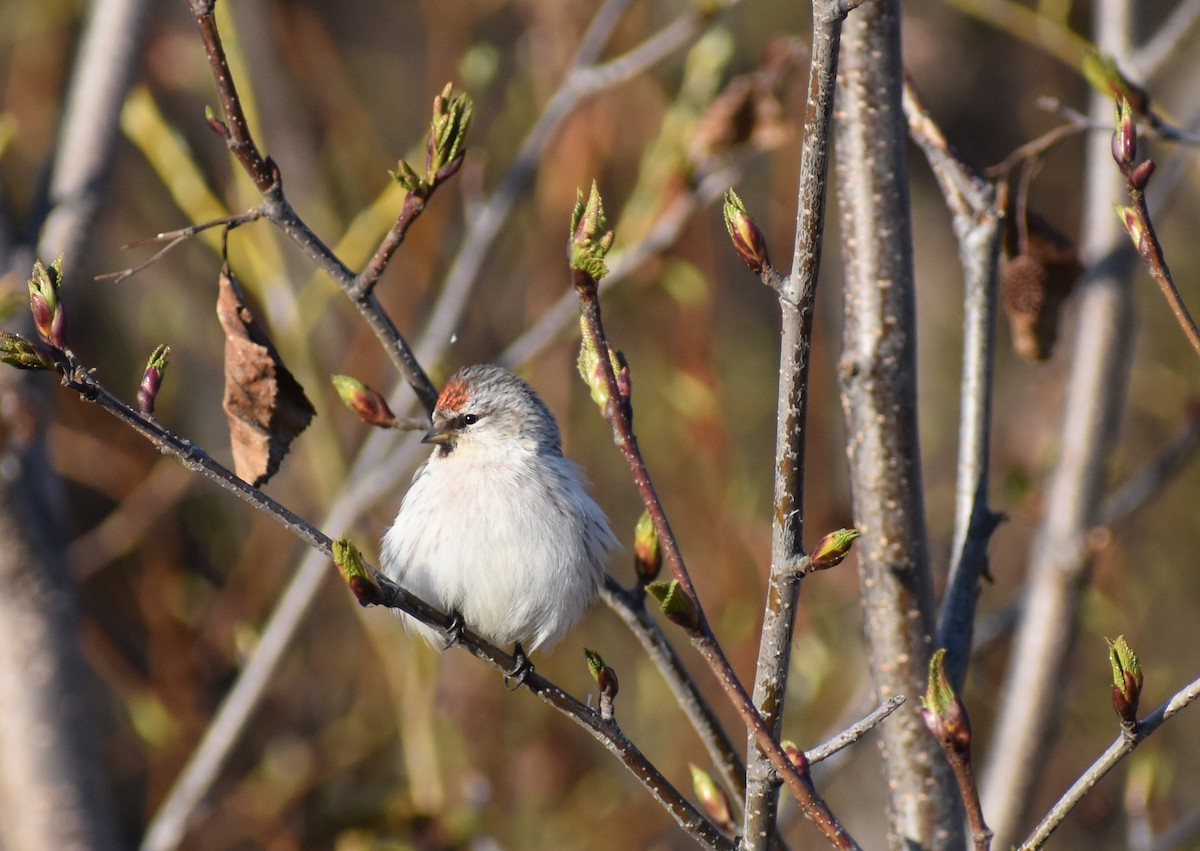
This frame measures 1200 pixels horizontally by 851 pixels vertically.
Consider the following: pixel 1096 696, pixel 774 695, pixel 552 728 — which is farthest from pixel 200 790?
pixel 1096 696

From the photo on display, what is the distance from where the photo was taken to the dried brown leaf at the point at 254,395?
2.46 metres

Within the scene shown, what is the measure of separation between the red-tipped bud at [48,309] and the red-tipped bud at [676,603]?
3.56 ft

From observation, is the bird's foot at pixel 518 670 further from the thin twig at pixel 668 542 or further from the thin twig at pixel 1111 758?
the thin twig at pixel 1111 758

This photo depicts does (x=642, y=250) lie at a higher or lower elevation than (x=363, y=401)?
higher

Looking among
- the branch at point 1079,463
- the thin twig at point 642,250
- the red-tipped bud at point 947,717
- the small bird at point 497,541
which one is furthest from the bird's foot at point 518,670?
the branch at point 1079,463

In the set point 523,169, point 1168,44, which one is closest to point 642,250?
point 523,169

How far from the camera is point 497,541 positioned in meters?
3.28

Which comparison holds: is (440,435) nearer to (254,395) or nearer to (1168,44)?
(254,395)

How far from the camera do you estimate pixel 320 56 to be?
6.55m

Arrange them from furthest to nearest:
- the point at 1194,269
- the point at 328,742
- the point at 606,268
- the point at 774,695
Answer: the point at 1194,269 → the point at 328,742 → the point at 774,695 → the point at 606,268

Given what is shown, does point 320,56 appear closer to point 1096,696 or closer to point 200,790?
point 200,790

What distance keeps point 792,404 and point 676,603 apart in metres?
0.39

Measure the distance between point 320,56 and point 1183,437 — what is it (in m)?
4.61

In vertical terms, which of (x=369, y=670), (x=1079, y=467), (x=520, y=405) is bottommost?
(x=1079, y=467)
